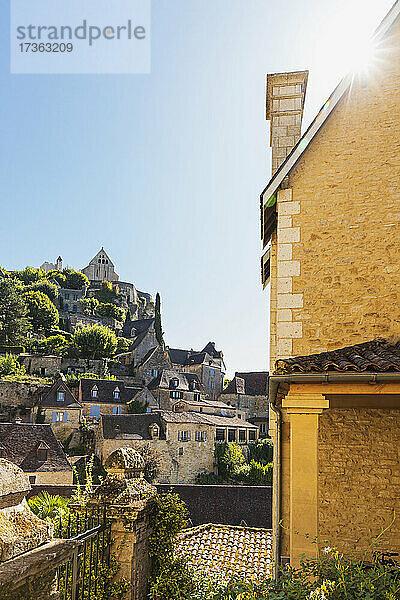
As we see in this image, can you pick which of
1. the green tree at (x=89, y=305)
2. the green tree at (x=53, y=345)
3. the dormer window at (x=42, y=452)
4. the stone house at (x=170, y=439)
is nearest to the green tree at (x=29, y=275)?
the green tree at (x=89, y=305)

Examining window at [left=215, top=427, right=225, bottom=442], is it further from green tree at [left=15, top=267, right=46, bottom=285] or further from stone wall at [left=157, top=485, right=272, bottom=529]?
green tree at [left=15, top=267, right=46, bottom=285]

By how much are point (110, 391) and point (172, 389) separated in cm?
676

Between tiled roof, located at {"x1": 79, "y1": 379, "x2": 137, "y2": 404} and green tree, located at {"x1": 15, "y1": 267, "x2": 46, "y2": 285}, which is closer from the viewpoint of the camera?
tiled roof, located at {"x1": 79, "y1": 379, "x2": 137, "y2": 404}

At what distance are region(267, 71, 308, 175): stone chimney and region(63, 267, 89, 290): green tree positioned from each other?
286 ft

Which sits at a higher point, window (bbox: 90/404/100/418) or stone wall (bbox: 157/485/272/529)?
stone wall (bbox: 157/485/272/529)

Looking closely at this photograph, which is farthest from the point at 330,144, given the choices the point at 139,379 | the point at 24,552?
the point at 139,379

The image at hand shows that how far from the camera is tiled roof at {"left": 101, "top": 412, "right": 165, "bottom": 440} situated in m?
38.3

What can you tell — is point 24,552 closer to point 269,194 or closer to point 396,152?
point 269,194

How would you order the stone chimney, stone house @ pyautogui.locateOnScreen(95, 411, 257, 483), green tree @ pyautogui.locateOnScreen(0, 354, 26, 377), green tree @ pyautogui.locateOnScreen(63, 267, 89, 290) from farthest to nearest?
green tree @ pyautogui.locateOnScreen(63, 267, 89, 290)
green tree @ pyautogui.locateOnScreen(0, 354, 26, 377)
stone house @ pyautogui.locateOnScreen(95, 411, 257, 483)
the stone chimney

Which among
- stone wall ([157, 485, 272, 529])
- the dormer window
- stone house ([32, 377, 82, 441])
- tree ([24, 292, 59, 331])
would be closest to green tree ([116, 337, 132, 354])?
tree ([24, 292, 59, 331])

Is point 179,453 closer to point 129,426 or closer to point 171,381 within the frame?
point 129,426

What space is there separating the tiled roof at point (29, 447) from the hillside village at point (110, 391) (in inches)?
3.2

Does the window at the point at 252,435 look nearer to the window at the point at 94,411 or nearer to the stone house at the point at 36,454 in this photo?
the window at the point at 94,411

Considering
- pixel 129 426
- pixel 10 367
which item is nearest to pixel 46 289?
pixel 10 367
